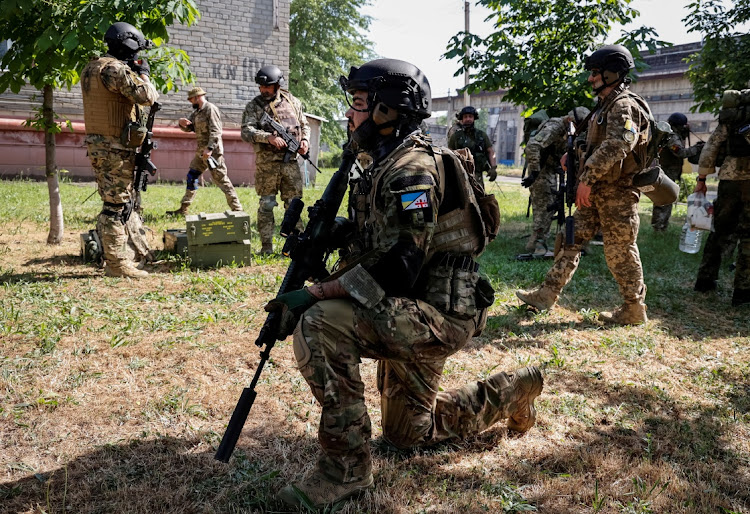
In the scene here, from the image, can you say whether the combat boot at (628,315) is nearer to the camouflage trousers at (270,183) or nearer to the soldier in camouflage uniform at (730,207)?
the soldier in camouflage uniform at (730,207)

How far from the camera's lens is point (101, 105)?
5734mm

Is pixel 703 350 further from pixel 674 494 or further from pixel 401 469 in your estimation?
pixel 401 469

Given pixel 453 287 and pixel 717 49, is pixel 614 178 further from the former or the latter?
pixel 717 49

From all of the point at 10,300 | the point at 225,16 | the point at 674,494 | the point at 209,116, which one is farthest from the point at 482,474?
the point at 225,16

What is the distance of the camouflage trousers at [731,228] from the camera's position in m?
5.98

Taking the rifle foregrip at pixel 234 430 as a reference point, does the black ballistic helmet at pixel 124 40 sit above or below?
above

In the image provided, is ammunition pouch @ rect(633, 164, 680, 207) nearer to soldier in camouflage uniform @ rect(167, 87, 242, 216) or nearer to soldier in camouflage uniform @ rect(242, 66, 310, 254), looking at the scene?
soldier in camouflage uniform @ rect(242, 66, 310, 254)

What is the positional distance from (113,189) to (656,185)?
5.30 m

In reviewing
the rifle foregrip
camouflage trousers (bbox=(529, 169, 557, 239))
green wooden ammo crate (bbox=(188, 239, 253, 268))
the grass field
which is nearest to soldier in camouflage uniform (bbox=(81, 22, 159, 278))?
the grass field

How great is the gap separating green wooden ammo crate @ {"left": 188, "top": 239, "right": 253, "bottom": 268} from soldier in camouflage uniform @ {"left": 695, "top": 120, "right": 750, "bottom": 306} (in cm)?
531

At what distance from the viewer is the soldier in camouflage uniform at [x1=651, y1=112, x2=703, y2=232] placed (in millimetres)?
9689

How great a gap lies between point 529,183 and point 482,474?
590cm

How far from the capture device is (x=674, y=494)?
2727 mm

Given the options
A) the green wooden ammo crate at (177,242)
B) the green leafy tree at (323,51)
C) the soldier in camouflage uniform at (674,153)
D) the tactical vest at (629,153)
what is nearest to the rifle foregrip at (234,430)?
the tactical vest at (629,153)
